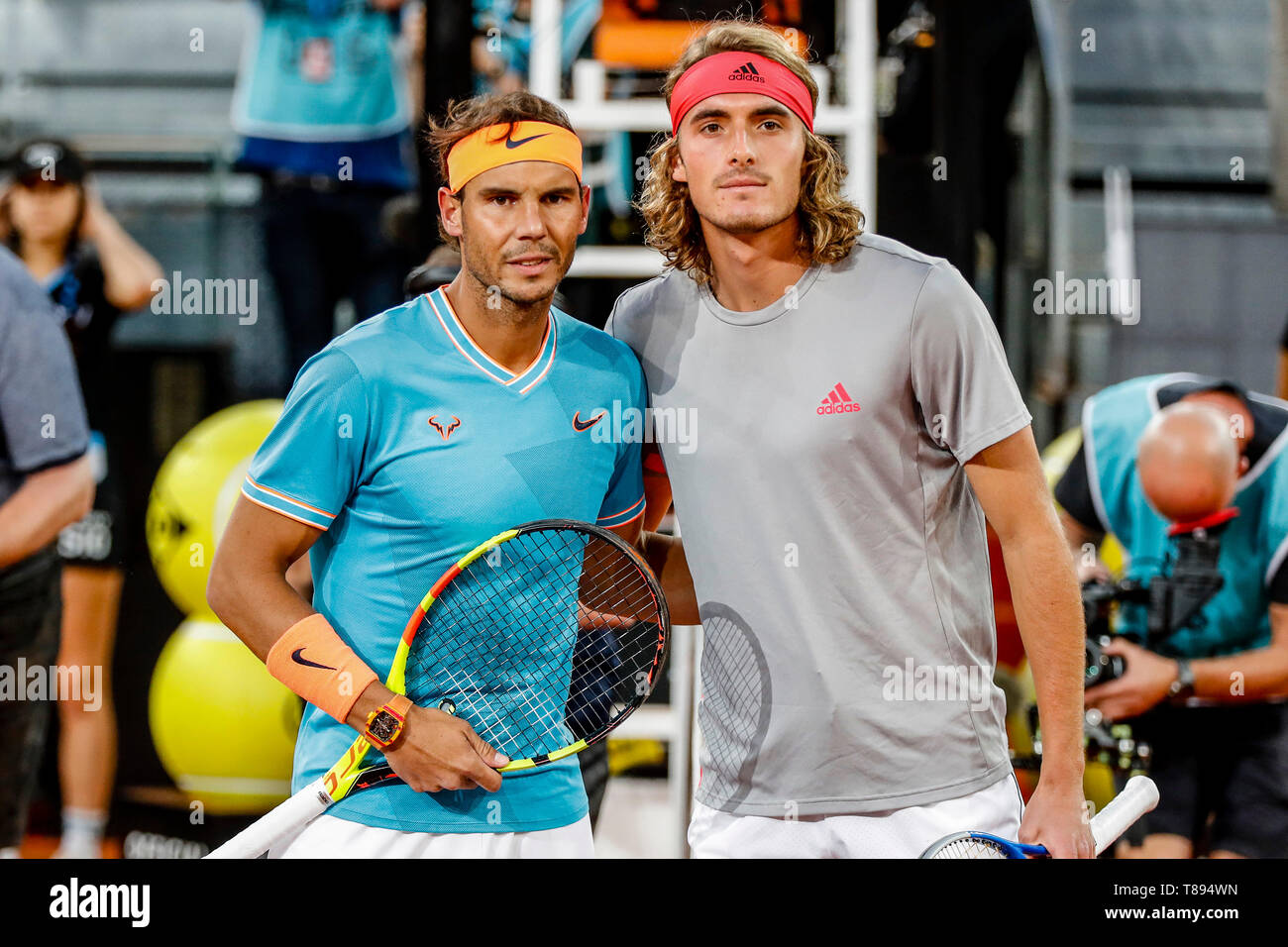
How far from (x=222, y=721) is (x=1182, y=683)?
8.58ft

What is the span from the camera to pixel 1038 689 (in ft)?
6.77

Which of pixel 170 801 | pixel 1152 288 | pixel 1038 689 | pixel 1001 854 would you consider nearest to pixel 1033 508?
pixel 1038 689

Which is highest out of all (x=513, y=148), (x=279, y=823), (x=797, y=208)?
(x=513, y=148)

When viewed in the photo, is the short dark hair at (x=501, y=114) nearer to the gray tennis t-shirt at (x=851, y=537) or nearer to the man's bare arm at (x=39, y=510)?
the gray tennis t-shirt at (x=851, y=537)

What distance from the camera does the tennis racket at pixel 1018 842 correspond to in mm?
1958

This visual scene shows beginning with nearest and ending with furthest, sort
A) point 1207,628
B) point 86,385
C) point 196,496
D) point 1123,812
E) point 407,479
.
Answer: point 407,479
point 1123,812
point 1207,628
point 196,496
point 86,385

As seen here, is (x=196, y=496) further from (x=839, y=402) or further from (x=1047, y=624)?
(x=1047, y=624)

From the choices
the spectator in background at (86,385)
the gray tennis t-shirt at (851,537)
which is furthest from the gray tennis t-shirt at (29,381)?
the gray tennis t-shirt at (851,537)

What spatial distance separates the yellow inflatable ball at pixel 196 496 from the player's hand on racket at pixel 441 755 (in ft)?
6.20

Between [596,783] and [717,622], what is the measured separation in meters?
0.97

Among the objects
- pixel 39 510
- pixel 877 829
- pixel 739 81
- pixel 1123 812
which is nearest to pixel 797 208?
pixel 739 81

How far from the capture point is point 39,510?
11.9 ft

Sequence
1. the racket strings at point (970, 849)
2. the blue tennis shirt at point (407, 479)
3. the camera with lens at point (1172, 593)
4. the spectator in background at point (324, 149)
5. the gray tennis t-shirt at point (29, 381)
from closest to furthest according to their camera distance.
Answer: the racket strings at point (970, 849)
the blue tennis shirt at point (407, 479)
the camera with lens at point (1172, 593)
the gray tennis t-shirt at point (29, 381)
the spectator in background at point (324, 149)
